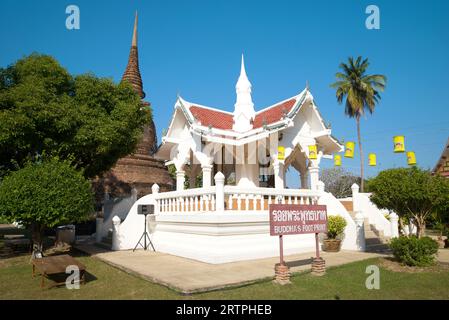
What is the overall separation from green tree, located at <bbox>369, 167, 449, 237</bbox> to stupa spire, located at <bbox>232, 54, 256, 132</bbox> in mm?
8048

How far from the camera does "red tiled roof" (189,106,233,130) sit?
1601cm

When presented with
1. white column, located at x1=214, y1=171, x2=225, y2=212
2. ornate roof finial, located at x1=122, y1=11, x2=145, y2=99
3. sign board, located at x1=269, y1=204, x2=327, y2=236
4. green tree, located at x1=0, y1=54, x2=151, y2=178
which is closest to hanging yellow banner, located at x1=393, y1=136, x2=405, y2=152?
sign board, located at x1=269, y1=204, x2=327, y2=236

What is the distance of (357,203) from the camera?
17.5 meters

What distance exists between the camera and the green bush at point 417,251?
9.70 meters

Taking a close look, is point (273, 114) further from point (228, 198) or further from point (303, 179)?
point (228, 198)

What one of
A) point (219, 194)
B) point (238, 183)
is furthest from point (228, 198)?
point (238, 183)

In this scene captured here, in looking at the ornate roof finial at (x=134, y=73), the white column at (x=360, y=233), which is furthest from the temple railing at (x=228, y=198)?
the ornate roof finial at (x=134, y=73)

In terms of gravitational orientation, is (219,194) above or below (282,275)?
above

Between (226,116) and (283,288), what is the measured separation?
12.2 metres

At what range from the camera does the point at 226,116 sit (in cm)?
1828

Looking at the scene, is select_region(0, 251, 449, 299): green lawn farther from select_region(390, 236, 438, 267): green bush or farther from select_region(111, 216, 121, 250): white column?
select_region(111, 216, 121, 250): white column

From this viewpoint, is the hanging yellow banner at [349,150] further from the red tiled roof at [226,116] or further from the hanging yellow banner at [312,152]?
the red tiled roof at [226,116]

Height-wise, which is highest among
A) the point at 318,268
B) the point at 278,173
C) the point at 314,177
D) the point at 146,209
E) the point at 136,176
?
the point at 136,176

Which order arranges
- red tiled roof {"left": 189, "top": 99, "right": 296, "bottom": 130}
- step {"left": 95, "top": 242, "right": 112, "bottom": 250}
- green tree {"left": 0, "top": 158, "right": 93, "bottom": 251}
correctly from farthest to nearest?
red tiled roof {"left": 189, "top": 99, "right": 296, "bottom": 130}, step {"left": 95, "top": 242, "right": 112, "bottom": 250}, green tree {"left": 0, "top": 158, "right": 93, "bottom": 251}
